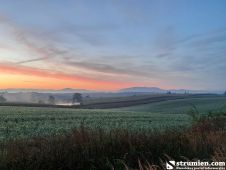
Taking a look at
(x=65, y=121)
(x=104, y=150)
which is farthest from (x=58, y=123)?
(x=104, y=150)

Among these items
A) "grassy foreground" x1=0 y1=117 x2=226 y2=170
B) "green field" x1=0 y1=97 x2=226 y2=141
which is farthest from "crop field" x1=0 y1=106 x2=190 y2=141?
"grassy foreground" x1=0 y1=117 x2=226 y2=170

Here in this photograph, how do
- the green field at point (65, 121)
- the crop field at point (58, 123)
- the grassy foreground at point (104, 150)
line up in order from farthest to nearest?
the green field at point (65, 121) < the crop field at point (58, 123) < the grassy foreground at point (104, 150)

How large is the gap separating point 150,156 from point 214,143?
1895 millimetres

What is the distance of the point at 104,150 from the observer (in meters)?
11.5

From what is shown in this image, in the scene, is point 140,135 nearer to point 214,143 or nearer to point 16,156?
point 214,143

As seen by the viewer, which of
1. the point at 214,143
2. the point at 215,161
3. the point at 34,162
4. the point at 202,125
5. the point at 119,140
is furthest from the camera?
the point at 202,125

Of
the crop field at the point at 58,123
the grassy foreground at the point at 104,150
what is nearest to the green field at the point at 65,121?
the crop field at the point at 58,123

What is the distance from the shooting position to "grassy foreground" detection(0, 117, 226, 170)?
10.5 meters

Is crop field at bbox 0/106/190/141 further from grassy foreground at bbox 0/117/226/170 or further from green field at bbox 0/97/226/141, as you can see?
grassy foreground at bbox 0/117/226/170

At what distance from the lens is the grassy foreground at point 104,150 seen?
10.5 metres

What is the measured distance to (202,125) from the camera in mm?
14844

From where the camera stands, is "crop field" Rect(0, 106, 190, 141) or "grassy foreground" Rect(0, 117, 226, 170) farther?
"crop field" Rect(0, 106, 190, 141)

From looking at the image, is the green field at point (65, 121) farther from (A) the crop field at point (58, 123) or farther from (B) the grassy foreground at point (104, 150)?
(B) the grassy foreground at point (104, 150)

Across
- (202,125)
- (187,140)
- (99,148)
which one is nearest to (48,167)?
(99,148)
